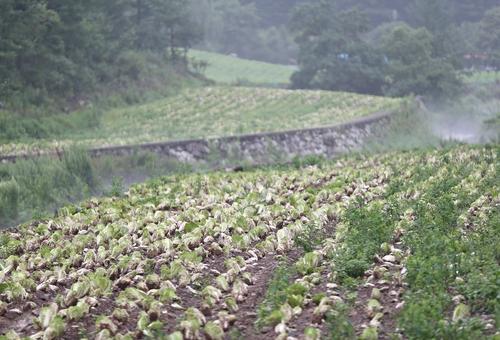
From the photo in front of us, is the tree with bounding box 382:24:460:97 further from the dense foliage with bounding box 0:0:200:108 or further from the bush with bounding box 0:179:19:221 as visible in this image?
the bush with bounding box 0:179:19:221

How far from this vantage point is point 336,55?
198 feet

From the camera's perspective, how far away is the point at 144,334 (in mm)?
7289

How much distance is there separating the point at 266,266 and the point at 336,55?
170ft

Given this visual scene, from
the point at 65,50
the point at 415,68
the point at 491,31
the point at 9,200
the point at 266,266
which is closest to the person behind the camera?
the point at 266,266

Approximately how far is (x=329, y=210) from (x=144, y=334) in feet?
17.3

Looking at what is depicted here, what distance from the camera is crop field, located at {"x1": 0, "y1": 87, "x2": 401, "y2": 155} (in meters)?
28.0

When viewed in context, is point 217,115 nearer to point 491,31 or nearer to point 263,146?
point 263,146

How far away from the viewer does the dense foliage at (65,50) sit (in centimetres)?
3109

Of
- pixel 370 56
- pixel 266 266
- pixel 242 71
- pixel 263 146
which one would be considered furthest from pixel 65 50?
pixel 242 71

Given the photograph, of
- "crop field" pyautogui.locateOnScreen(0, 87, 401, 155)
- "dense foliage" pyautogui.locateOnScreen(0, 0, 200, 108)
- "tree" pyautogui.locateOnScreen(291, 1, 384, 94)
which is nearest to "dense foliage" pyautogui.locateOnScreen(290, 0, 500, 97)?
"tree" pyautogui.locateOnScreen(291, 1, 384, 94)

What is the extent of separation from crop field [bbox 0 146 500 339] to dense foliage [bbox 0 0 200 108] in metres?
18.6

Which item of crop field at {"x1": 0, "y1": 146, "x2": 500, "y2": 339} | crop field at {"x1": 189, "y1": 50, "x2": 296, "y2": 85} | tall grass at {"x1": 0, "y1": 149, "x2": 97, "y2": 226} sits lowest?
crop field at {"x1": 189, "y1": 50, "x2": 296, "y2": 85}

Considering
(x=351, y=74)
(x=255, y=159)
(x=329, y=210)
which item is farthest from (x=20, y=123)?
(x=351, y=74)

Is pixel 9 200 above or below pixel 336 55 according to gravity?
above
